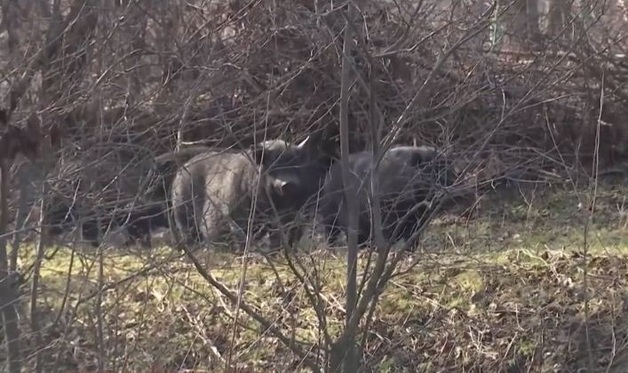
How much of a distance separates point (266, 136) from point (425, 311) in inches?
88.3

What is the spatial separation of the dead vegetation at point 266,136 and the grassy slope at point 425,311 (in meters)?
0.02

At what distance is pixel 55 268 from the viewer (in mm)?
7340

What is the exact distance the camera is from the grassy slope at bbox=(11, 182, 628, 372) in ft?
24.6

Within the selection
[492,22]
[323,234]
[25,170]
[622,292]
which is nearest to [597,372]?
[622,292]

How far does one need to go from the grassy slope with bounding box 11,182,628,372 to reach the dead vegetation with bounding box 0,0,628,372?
0.02 meters

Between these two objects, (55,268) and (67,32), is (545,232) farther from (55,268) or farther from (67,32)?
(67,32)

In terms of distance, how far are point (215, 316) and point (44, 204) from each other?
2312 millimetres

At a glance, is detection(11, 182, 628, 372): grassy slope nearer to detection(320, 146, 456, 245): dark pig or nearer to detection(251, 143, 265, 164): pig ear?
detection(320, 146, 456, 245): dark pig

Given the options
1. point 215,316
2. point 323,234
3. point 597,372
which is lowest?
point 597,372

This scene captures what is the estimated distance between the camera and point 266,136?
7465 millimetres

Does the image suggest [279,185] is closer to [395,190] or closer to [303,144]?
[303,144]

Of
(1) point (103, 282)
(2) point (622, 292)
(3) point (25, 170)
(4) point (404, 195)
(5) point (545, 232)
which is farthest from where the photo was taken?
(5) point (545, 232)

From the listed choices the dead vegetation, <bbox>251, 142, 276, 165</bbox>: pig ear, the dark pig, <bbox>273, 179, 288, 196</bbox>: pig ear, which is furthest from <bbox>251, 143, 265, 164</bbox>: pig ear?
<bbox>273, 179, 288, 196</bbox>: pig ear

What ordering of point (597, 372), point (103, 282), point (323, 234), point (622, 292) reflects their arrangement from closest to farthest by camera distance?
point (103, 282), point (323, 234), point (597, 372), point (622, 292)
